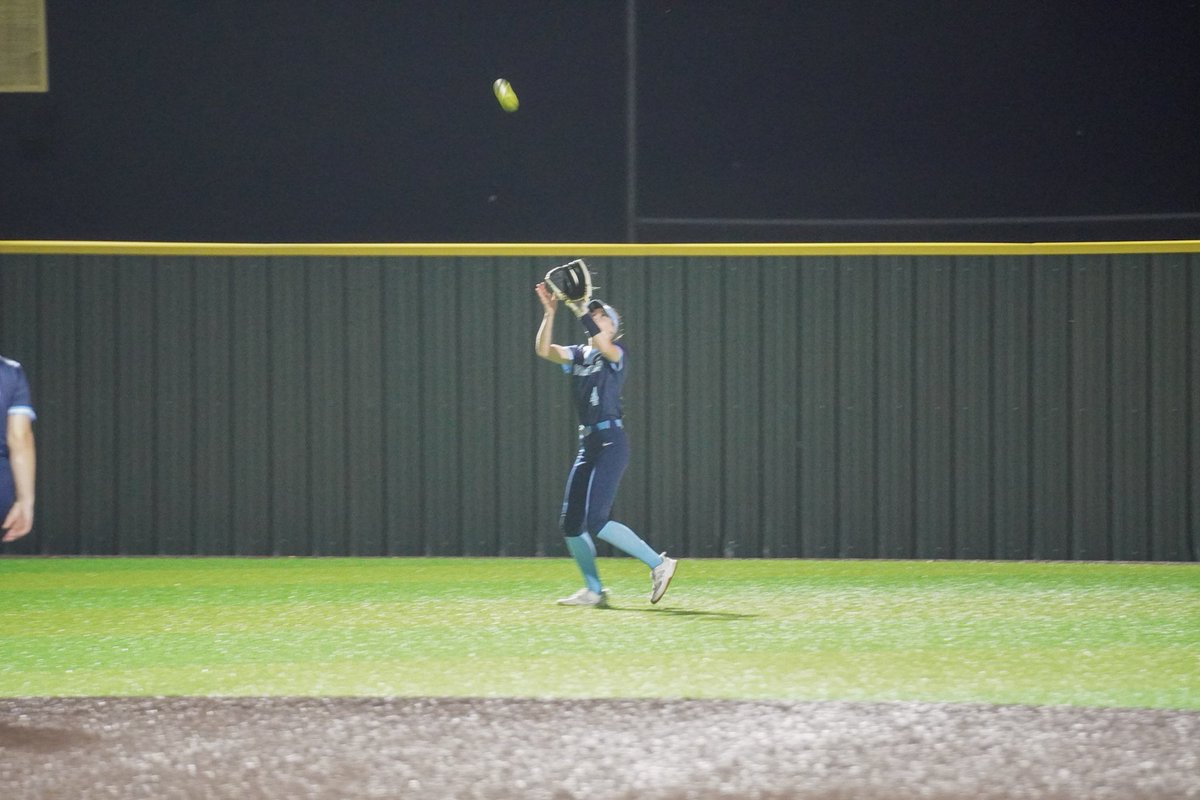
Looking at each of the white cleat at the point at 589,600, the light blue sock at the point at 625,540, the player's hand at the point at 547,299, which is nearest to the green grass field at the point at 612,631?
the white cleat at the point at 589,600

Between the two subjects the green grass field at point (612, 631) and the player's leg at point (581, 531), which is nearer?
the green grass field at point (612, 631)

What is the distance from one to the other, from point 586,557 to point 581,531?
158mm

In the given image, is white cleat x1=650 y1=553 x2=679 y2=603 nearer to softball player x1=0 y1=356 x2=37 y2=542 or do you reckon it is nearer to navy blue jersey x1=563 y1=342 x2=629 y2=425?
navy blue jersey x1=563 y1=342 x2=629 y2=425

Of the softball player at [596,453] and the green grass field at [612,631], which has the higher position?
the softball player at [596,453]

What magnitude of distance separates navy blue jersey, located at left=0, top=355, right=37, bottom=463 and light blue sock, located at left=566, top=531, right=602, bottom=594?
3624 mm

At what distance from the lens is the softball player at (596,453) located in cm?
936

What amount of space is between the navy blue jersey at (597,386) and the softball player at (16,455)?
360 cm

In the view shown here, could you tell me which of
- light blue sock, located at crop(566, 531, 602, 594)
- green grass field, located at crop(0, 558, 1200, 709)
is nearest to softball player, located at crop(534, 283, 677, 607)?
light blue sock, located at crop(566, 531, 602, 594)

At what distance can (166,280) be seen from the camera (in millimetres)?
12047

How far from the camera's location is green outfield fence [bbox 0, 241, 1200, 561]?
11703 mm

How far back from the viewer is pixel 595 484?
30.8ft

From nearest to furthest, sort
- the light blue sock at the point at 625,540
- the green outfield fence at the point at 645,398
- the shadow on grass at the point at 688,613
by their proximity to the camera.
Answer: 1. the shadow on grass at the point at 688,613
2. the light blue sock at the point at 625,540
3. the green outfield fence at the point at 645,398

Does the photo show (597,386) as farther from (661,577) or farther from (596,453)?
(661,577)

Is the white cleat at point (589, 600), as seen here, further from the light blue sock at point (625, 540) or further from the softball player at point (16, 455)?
the softball player at point (16, 455)
